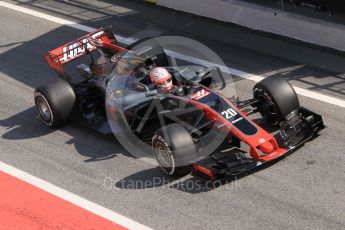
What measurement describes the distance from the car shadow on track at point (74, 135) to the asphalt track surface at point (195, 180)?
0.06ft

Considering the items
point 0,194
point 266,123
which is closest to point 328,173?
point 266,123

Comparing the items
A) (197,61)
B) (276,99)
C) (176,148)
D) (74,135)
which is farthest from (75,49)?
(276,99)

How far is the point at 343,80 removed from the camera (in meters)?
14.5

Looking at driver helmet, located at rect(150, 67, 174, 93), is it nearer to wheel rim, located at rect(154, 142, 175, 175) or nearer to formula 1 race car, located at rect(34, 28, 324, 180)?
formula 1 race car, located at rect(34, 28, 324, 180)

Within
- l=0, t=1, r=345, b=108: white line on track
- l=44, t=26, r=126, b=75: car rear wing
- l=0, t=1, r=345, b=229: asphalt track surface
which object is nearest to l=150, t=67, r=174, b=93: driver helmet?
l=0, t=1, r=345, b=229: asphalt track surface

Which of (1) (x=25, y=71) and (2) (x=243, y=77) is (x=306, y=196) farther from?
(1) (x=25, y=71)

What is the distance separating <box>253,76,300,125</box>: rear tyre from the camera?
12.1 m

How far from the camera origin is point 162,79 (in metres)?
12.0

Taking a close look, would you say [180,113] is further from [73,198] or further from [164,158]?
[73,198]

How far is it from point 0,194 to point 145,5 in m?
8.54

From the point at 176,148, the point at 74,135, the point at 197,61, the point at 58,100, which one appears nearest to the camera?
the point at 176,148

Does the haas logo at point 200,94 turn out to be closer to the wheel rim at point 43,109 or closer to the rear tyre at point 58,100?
the rear tyre at point 58,100

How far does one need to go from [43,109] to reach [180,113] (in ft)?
9.55

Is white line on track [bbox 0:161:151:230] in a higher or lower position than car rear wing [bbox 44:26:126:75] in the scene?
lower
